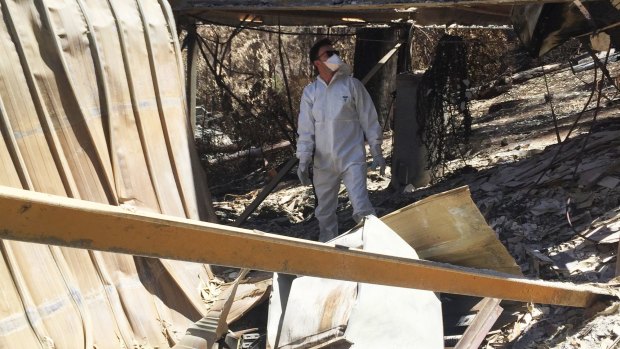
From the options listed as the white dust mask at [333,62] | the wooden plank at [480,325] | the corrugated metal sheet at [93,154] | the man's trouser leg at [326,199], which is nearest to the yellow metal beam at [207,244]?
the wooden plank at [480,325]

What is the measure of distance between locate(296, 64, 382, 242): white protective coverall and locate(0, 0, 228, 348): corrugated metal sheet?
1336 millimetres

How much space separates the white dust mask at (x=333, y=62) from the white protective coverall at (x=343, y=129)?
0.05 metres

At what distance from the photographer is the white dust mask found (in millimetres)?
7660

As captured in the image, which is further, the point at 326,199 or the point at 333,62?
the point at 326,199

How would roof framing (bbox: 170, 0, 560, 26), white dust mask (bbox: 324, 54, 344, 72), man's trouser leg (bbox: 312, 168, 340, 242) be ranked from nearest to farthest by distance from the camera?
white dust mask (bbox: 324, 54, 344, 72)
roof framing (bbox: 170, 0, 560, 26)
man's trouser leg (bbox: 312, 168, 340, 242)

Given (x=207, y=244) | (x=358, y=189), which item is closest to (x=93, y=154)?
(x=358, y=189)

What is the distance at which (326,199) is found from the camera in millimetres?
8133

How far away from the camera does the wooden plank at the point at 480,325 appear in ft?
16.2

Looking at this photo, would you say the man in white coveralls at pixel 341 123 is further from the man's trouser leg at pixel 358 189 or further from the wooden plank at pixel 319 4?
the wooden plank at pixel 319 4

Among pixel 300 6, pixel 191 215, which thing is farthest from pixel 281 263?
pixel 300 6

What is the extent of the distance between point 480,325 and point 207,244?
253 cm

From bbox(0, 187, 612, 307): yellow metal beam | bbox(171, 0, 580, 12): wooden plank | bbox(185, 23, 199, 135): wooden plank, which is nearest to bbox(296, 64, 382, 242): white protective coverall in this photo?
bbox(171, 0, 580, 12): wooden plank

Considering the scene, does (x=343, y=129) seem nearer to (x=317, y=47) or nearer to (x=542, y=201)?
(x=317, y=47)

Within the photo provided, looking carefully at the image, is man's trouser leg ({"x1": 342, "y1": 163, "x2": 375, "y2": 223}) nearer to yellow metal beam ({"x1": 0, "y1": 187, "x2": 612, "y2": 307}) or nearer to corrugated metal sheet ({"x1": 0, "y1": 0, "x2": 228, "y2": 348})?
corrugated metal sheet ({"x1": 0, "y1": 0, "x2": 228, "y2": 348})
